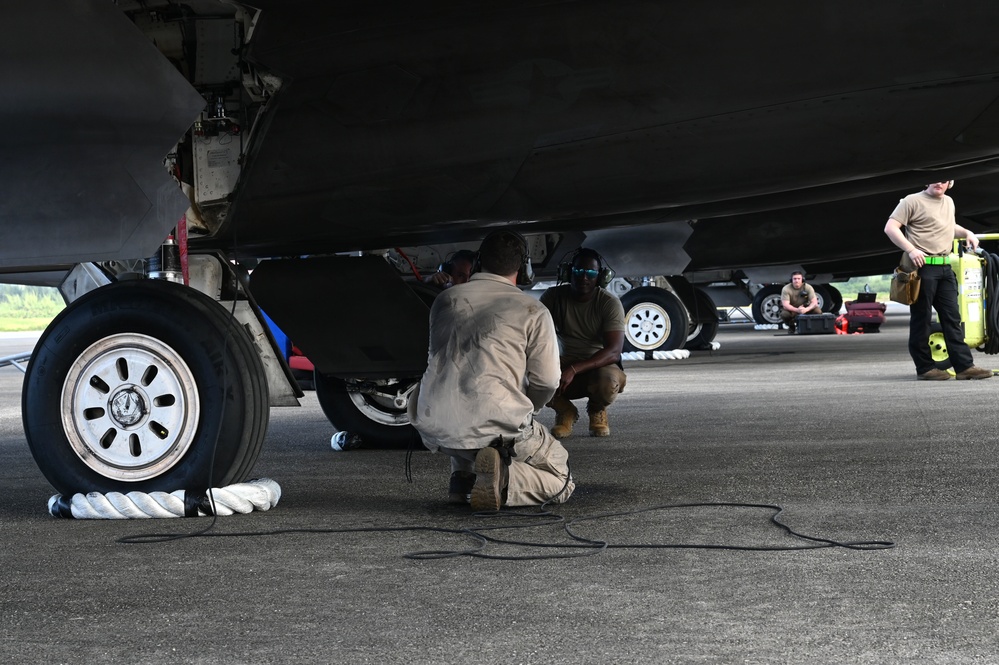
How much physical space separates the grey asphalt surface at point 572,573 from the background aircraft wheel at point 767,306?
66.8 ft

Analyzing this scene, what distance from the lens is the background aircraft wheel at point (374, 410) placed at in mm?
6887

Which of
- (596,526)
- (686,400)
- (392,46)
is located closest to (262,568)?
(596,526)

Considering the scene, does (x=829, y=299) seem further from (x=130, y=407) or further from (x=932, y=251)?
(x=130, y=407)

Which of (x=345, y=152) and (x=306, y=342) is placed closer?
(x=345, y=152)

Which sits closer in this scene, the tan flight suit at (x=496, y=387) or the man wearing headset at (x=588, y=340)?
the tan flight suit at (x=496, y=387)

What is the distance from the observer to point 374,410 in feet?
22.9

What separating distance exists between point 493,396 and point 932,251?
21.5 feet

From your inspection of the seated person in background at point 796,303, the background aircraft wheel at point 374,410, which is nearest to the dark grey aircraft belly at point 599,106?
the background aircraft wheel at point 374,410

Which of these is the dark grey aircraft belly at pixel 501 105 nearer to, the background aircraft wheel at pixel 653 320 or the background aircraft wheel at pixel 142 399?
the background aircraft wheel at pixel 142 399

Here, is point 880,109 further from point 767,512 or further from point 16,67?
point 16,67

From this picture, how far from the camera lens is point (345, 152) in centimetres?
493

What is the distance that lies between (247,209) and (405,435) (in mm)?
2120

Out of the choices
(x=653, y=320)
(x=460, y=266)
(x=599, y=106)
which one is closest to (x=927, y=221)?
(x=460, y=266)

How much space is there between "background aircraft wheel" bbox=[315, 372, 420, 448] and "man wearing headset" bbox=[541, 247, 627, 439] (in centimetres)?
103
